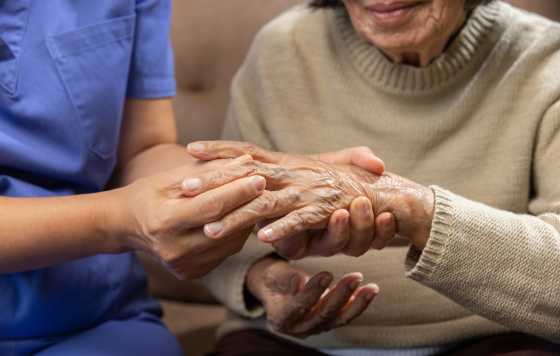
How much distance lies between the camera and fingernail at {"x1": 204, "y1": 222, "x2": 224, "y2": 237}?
3.52ft

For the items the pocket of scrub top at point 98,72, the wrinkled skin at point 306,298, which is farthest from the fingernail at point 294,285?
the pocket of scrub top at point 98,72

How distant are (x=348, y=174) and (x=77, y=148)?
0.38 metres

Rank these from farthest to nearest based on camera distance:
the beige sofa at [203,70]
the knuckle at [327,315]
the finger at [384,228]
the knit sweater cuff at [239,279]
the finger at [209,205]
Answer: the beige sofa at [203,70], the knit sweater cuff at [239,279], the knuckle at [327,315], the finger at [384,228], the finger at [209,205]

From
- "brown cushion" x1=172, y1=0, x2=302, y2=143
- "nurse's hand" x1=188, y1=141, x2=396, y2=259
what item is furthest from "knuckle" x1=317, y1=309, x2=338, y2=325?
"brown cushion" x1=172, y1=0, x2=302, y2=143

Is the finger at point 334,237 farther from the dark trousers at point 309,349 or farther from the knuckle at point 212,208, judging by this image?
the dark trousers at point 309,349

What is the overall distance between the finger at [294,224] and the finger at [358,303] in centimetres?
17

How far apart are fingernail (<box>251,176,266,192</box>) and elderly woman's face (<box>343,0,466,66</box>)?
366 mm

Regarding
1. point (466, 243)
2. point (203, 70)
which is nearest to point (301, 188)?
point (466, 243)

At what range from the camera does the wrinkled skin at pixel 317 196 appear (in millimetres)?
1126

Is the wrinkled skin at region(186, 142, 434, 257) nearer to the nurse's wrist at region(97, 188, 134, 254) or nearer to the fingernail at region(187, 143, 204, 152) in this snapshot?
the fingernail at region(187, 143, 204, 152)

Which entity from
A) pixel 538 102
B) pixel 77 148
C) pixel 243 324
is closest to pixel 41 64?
pixel 77 148

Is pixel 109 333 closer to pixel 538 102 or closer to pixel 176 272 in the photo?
pixel 176 272

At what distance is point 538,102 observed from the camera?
1.34m

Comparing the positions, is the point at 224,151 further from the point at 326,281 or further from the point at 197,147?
the point at 326,281
